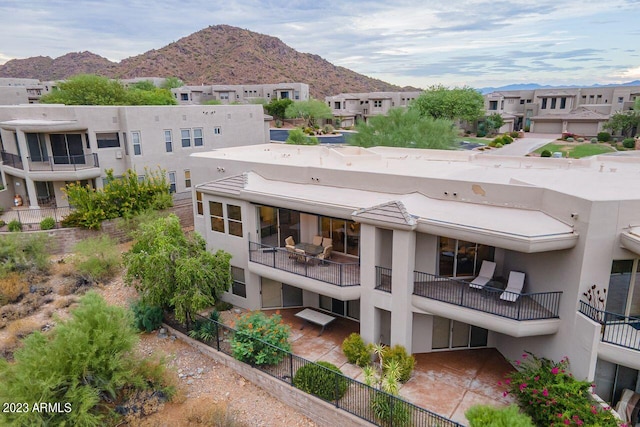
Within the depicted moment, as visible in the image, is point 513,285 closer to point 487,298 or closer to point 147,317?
point 487,298

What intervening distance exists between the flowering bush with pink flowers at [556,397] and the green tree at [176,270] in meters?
11.4

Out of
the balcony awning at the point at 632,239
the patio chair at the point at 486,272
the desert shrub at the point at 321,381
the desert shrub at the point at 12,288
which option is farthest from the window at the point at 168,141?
the balcony awning at the point at 632,239

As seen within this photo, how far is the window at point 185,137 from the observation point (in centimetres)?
3256

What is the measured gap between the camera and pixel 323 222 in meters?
18.0

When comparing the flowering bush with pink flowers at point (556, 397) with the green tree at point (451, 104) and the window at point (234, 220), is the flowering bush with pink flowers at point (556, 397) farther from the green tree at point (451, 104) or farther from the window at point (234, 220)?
the green tree at point (451, 104)

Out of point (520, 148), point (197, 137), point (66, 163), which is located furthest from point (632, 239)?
point (520, 148)

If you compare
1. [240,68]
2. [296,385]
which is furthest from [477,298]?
[240,68]

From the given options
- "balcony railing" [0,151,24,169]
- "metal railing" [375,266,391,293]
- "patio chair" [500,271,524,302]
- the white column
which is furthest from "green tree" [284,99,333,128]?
"patio chair" [500,271,524,302]

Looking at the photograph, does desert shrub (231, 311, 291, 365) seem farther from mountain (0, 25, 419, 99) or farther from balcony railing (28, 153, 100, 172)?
mountain (0, 25, 419, 99)

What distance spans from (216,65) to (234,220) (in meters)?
148

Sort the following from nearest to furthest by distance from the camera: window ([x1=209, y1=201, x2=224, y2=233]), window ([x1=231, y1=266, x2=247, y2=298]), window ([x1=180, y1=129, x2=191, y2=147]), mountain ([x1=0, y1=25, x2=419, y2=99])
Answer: window ([x1=231, y1=266, x2=247, y2=298]) → window ([x1=209, y1=201, x2=224, y2=233]) → window ([x1=180, y1=129, x2=191, y2=147]) → mountain ([x1=0, y1=25, x2=419, y2=99])

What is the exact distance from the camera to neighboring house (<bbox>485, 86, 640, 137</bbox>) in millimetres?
63031

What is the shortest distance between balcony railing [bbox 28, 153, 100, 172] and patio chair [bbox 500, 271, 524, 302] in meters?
28.2

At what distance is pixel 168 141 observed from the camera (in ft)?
104
